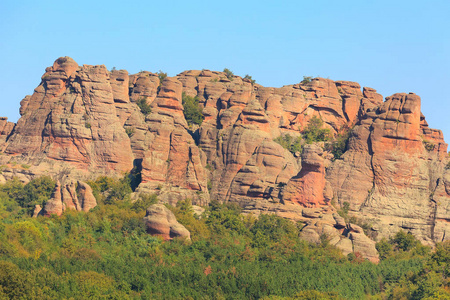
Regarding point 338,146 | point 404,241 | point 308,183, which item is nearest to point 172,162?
point 308,183

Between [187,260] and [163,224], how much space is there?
4900 mm

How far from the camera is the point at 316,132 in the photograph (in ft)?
341

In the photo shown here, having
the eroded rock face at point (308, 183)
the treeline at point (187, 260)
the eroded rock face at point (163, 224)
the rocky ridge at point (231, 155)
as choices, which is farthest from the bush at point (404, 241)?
the eroded rock face at point (163, 224)

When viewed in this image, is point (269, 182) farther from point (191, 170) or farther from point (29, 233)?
point (29, 233)

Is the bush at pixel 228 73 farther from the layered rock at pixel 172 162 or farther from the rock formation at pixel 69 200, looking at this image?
the rock formation at pixel 69 200

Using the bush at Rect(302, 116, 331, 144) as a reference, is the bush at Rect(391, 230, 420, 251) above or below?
below

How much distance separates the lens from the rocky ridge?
289 ft

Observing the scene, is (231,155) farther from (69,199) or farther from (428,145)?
(428,145)

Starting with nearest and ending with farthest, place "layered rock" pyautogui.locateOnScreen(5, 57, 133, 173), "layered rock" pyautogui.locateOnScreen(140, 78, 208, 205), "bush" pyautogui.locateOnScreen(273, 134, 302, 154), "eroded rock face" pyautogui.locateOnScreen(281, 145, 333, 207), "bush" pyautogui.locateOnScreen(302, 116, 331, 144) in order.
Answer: "eroded rock face" pyautogui.locateOnScreen(281, 145, 333, 207) < "layered rock" pyautogui.locateOnScreen(140, 78, 208, 205) < "layered rock" pyautogui.locateOnScreen(5, 57, 133, 173) < "bush" pyautogui.locateOnScreen(273, 134, 302, 154) < "bush" pyautogui.locateOnScreen(302, 116, 331, 144)

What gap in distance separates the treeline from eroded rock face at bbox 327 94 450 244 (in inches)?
129

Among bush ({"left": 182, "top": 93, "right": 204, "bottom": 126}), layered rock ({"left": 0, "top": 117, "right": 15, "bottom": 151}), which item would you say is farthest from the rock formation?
bush ({"left": 182, "top": 93, "right": 204, "bottom": 126})

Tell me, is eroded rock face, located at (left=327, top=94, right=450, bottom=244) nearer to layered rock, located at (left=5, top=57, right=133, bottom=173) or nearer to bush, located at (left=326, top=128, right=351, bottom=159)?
bush, located at (left=326, top=128, right=351, bottom=159)

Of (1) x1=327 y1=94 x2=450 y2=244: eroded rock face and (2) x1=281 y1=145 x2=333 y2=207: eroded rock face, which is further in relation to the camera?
(1) x1=327 y1=94 x2=450 y2=244: eroded rock face

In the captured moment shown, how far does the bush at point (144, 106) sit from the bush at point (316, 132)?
1713 cm
